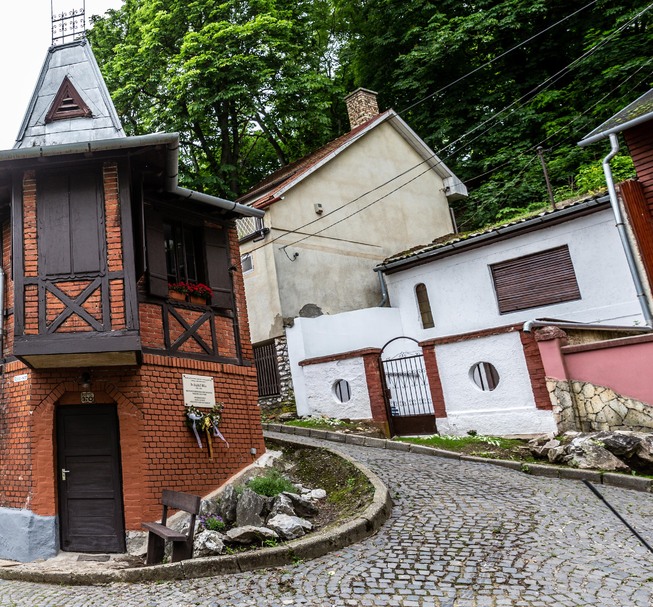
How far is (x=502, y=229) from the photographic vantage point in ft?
48.5

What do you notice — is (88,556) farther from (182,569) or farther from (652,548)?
(652,548)

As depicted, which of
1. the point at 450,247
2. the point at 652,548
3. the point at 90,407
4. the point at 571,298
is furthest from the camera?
the point at 450,247

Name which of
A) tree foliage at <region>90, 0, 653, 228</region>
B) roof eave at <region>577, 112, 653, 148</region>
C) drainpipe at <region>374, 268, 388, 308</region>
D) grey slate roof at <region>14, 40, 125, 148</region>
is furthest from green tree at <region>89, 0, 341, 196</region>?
roof eave at <region>577, 112, 653, 148</region>

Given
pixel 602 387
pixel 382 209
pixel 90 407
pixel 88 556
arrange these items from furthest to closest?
pixel 382 209 < pixel 602 387 < pixel 90 407 < pixel 88 556

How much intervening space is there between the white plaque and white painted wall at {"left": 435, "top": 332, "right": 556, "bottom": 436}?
507 centimetres

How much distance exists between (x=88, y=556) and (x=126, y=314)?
11.0ft

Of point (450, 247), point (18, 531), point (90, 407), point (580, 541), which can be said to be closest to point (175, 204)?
point (90, 407)

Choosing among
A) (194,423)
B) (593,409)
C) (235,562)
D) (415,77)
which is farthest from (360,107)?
(235,562)

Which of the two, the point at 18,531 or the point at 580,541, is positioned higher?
the point at 18,531

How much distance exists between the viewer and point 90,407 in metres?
8.05

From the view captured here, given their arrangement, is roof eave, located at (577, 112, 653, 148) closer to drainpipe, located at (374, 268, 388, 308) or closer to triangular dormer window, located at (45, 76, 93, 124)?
drainpipe, located at (374, 268, 388, 308)

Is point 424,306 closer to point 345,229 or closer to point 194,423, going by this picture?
point 345,229

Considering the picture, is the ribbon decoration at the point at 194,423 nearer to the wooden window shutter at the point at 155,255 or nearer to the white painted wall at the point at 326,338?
the wooden window shutter at the point at 155,255

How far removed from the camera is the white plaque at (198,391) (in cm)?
856
